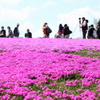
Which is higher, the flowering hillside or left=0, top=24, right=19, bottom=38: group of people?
left=0, top=24, right=19, bottom=38: group of people

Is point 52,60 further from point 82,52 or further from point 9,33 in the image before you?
point 9,33

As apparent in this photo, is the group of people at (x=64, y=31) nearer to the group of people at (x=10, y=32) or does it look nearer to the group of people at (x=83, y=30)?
the group of people at (x=83, y=30)

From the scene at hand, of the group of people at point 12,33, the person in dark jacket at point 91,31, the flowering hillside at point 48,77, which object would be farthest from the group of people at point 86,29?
the flowering hillside at point 48,77

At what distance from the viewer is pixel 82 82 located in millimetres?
12047

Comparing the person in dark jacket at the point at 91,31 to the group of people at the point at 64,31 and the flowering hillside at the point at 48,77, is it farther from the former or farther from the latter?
the flowering hillside at the point at 48,77

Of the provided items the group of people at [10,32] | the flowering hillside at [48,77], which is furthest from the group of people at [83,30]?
the flowering hillside at [48,77]

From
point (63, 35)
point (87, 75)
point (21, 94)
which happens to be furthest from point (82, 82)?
point (63, 35)

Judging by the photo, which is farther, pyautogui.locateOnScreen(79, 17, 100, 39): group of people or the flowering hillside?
pyautogui.locateOnScreen(79, 17, 100, 39): group of people

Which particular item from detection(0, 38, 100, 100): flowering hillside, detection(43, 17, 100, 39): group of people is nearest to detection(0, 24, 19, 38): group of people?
detection(43, 17, 100, 39): group of people

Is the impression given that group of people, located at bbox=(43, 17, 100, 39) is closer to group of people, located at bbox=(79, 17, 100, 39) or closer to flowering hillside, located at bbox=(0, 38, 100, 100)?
group of people, located at bbox=(79, 17, 100, 39)

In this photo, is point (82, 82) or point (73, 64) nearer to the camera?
point (82, 82)

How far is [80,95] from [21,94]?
2178mm

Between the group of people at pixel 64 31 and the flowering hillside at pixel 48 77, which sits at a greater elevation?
the group of people at pixel 64 31

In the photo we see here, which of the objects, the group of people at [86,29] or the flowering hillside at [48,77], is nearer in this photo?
the flowering hillside at [48,77]
